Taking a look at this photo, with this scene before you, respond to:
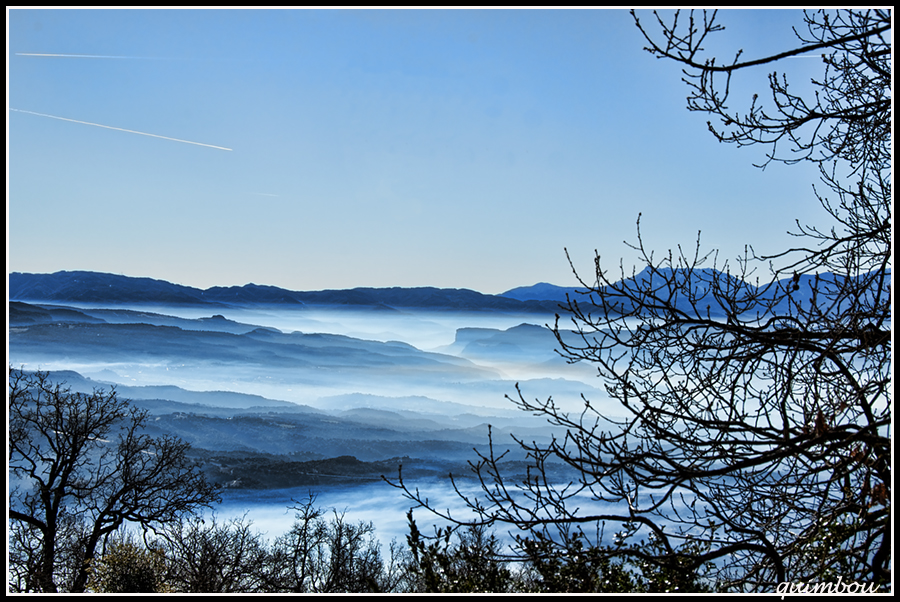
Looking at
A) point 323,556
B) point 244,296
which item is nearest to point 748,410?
point 244,296

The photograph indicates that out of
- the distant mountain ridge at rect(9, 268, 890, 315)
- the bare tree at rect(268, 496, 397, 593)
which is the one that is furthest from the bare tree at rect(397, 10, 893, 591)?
the bare tree at rect(268, 496, 397, 593)

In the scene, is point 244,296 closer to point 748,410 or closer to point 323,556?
point 323,556

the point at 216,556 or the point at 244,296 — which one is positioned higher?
the point at 244,296

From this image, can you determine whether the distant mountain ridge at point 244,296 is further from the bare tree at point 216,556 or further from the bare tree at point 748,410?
the bare tree at point 216,556

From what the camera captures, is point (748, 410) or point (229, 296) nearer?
point (748, 410)

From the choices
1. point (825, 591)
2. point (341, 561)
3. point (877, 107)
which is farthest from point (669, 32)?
point (341, 561)

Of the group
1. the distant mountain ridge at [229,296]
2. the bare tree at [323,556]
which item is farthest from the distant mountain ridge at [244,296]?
the bare tree at [323,556]

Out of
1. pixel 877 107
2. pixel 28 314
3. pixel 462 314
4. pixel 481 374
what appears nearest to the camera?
pixel 877 107

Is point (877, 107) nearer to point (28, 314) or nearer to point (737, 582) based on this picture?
point (737, 582)
